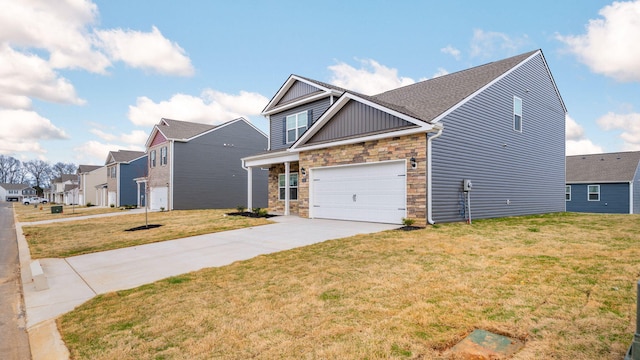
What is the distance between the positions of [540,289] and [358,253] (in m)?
3.40

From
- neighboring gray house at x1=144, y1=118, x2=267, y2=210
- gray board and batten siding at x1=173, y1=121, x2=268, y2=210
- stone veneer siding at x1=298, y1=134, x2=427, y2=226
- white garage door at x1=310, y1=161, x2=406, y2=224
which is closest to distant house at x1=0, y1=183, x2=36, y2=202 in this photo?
neighboring gray house at x1=144, y1=118, x2=267, y2=210

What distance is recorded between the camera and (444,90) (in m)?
13.4

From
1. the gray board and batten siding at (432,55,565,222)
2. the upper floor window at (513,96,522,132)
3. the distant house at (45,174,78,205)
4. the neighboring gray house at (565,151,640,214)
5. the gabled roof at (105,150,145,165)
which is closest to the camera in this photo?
the gray board and batten siding at (432,55,565,222)

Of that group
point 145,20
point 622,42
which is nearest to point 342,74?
point 145,20

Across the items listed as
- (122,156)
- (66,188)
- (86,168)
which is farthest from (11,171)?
(122,156)

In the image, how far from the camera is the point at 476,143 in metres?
12.2

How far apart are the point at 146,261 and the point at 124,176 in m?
33.8

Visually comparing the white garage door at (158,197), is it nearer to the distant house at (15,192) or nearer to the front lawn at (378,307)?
the front lawn at (378,307)

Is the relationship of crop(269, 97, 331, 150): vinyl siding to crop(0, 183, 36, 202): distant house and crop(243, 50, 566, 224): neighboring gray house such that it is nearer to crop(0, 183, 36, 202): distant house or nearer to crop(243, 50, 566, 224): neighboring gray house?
crop(243, 50, 566, 224): neighboring gray house

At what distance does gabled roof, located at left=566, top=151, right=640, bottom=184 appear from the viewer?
77.4 feet

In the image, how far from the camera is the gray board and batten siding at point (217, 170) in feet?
84.7

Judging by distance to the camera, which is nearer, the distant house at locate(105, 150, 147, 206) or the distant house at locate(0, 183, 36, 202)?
the distant house at locate(105, 150, 147, 206)

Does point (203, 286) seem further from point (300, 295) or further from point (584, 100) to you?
point (584, 100)

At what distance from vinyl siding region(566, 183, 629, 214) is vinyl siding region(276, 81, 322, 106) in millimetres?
22821
